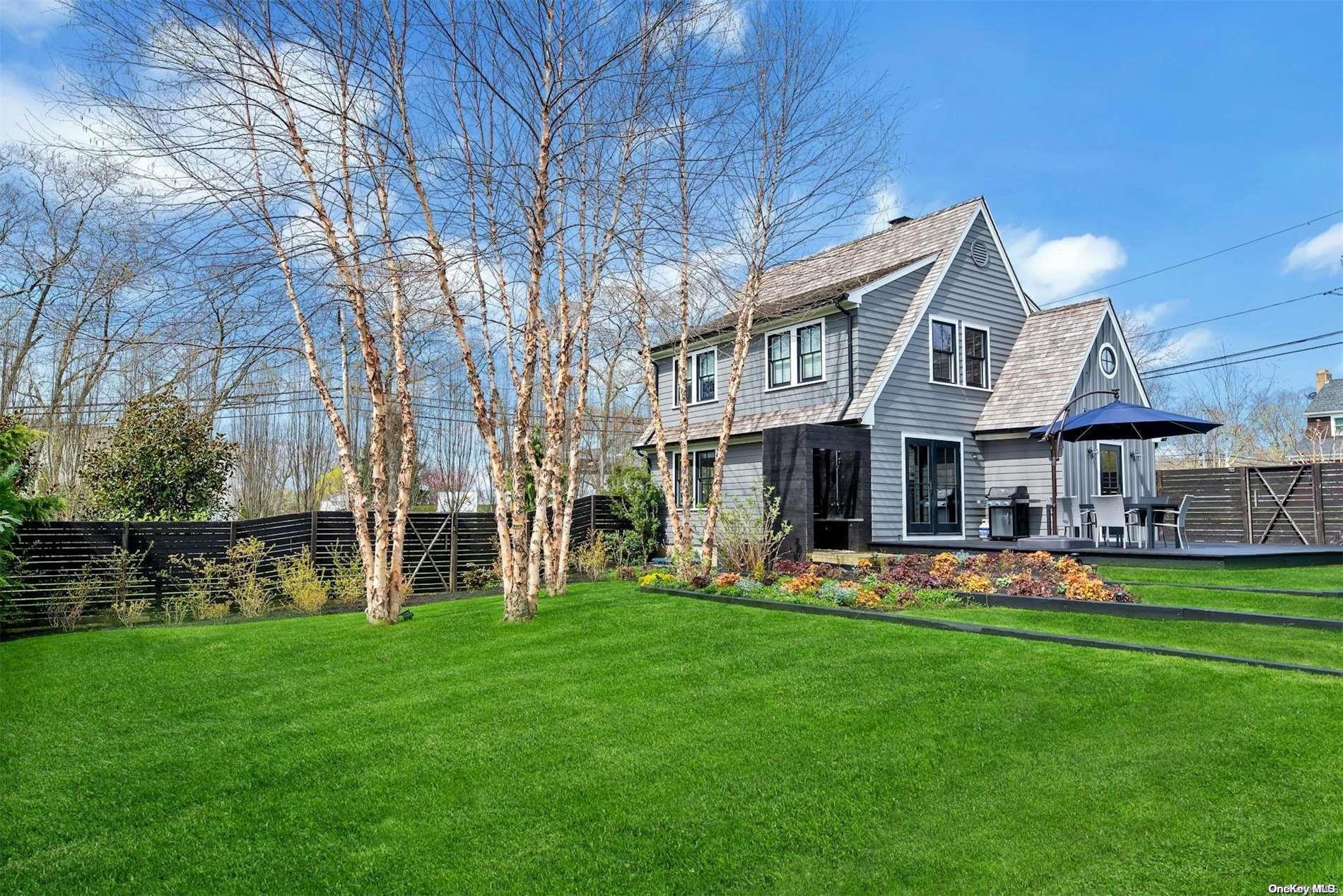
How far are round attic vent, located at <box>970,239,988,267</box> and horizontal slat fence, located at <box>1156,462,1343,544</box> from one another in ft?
23.6

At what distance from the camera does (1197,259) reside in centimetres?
2733

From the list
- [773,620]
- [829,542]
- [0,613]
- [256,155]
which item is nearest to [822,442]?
[829,542]

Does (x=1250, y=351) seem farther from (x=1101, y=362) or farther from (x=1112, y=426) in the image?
(x=1112, y=426)

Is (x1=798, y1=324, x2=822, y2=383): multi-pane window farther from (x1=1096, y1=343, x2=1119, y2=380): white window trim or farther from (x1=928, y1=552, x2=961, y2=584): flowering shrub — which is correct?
(x1=1096, y1=343, x2=1119, y2=380): white window trim

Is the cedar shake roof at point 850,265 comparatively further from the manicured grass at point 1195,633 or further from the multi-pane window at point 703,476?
the manicured grass at point 1195,633

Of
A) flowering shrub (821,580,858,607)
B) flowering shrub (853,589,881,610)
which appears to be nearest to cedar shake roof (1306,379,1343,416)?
flowering shrub (821,580,858,607)

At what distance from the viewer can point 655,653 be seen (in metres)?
6.57

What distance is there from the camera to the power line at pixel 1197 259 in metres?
22.4

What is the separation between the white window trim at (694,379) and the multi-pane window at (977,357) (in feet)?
18.3

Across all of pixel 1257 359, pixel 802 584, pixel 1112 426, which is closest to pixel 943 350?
pixel 1112 426

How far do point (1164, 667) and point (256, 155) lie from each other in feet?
31.4

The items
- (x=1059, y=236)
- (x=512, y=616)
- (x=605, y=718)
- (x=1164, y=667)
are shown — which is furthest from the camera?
(x=1059, y=236)

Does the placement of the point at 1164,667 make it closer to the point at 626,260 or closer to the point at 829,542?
the point at 626,260

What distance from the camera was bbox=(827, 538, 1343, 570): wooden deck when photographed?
12.0 m
